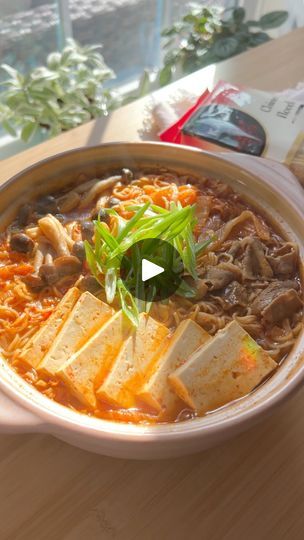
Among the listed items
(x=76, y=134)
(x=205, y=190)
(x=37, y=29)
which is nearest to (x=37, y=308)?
(x=205, y=190)

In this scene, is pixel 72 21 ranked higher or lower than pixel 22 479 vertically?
higher

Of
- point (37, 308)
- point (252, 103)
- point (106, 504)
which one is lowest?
point (106, 504)

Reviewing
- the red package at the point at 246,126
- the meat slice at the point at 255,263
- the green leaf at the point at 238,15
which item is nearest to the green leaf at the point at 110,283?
the meat slice at the point at 255,263

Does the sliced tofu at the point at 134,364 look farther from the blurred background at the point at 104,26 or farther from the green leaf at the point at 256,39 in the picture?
the blurred background at the point at 104,26

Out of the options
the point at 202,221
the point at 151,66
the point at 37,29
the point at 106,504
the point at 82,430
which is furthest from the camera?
the point at 151,66

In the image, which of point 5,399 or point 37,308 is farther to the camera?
point 37,308

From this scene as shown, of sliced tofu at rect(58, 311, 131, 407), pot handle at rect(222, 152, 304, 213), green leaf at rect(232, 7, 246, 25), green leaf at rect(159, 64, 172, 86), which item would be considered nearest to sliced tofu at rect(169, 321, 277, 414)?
sliced tofu at rect(58, 311, 131, 407)

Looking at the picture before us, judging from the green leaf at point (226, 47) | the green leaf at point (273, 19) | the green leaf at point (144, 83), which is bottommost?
the green leaf at point (144, 83)

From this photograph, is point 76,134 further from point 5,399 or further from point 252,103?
point 5,399
